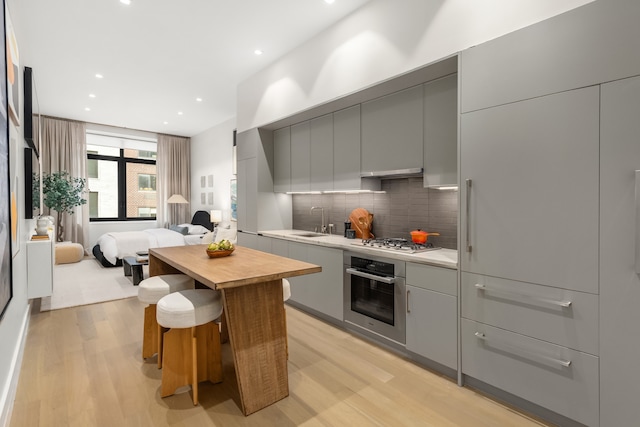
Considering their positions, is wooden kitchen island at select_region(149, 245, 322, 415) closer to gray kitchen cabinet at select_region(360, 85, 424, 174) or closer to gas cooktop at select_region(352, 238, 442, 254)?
gas cooktop at select_region(352, 238, 442, 254)

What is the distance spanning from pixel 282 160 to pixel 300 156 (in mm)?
411

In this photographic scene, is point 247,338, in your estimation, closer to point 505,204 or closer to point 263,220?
point 505,204

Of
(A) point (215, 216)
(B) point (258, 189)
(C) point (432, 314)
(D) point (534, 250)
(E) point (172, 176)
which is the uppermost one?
(E) point (172, 176)

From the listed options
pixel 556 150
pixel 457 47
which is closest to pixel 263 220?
pixel 457 47

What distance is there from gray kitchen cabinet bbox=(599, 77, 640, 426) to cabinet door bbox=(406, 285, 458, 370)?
80cm

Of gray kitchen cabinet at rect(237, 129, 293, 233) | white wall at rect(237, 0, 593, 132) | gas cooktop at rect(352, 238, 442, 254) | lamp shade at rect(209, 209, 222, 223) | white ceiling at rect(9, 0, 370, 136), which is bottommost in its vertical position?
gas cooktop at rect(352, 238, 442, 254)

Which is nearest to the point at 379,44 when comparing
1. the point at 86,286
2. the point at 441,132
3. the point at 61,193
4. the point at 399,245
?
the point at 441,132

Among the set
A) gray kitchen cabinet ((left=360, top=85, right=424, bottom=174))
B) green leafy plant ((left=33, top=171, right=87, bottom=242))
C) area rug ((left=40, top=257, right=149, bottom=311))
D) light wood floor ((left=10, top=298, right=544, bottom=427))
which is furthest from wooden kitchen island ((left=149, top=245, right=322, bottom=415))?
green leafy plant ((left=33, top=171, right=87, bottom=242))

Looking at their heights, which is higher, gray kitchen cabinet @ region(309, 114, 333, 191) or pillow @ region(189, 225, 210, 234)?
gray kitchen cabinet @ region(309, 114, 333, 191)

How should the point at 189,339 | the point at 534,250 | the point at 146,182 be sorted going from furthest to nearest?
the point at 146,182 < the point at 189,339 < the point at 534,250

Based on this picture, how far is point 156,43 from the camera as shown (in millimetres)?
3820

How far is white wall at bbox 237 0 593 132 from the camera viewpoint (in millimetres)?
2074

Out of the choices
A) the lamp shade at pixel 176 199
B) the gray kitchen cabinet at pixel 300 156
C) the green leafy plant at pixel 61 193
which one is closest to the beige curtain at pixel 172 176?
the lamp shade at pixel 176 199

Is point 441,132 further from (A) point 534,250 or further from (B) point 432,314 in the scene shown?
(B) point 432,314
